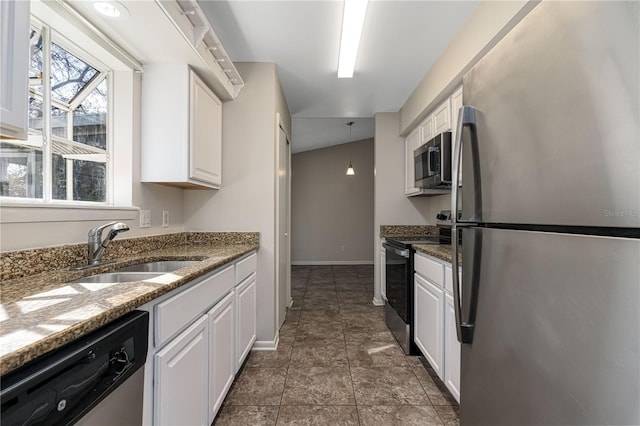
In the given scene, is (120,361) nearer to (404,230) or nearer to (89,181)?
(89,181)

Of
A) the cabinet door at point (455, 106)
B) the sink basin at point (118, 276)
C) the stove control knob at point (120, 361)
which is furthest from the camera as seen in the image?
the cabinet door at point (455, 106)

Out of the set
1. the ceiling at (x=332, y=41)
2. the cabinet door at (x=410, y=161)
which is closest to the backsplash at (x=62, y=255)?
the ceiling at (x=332, y=41)

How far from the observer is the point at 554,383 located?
711 millimetres

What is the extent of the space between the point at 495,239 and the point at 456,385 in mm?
1159

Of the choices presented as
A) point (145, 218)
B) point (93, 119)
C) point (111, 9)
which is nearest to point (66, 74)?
point (93, 119)

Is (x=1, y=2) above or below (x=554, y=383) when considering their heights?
above

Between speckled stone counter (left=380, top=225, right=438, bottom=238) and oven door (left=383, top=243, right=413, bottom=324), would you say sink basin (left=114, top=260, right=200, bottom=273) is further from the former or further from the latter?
speckled stone counter (left=380, top=225, right=438, bottom=238)

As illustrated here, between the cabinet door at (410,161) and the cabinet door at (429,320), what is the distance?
141 centimetres

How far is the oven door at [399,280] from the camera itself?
7.82 feet

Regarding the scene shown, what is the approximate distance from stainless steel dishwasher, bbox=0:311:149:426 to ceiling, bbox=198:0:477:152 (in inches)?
76.8

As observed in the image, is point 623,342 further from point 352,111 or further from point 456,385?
point 352,111

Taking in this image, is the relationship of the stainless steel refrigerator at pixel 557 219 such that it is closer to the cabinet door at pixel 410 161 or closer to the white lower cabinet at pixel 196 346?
the white lower cabinet at pixel 196 346

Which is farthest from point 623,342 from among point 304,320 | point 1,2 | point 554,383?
point 304,320

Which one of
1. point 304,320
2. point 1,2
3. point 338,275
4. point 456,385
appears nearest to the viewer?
point 1,2
